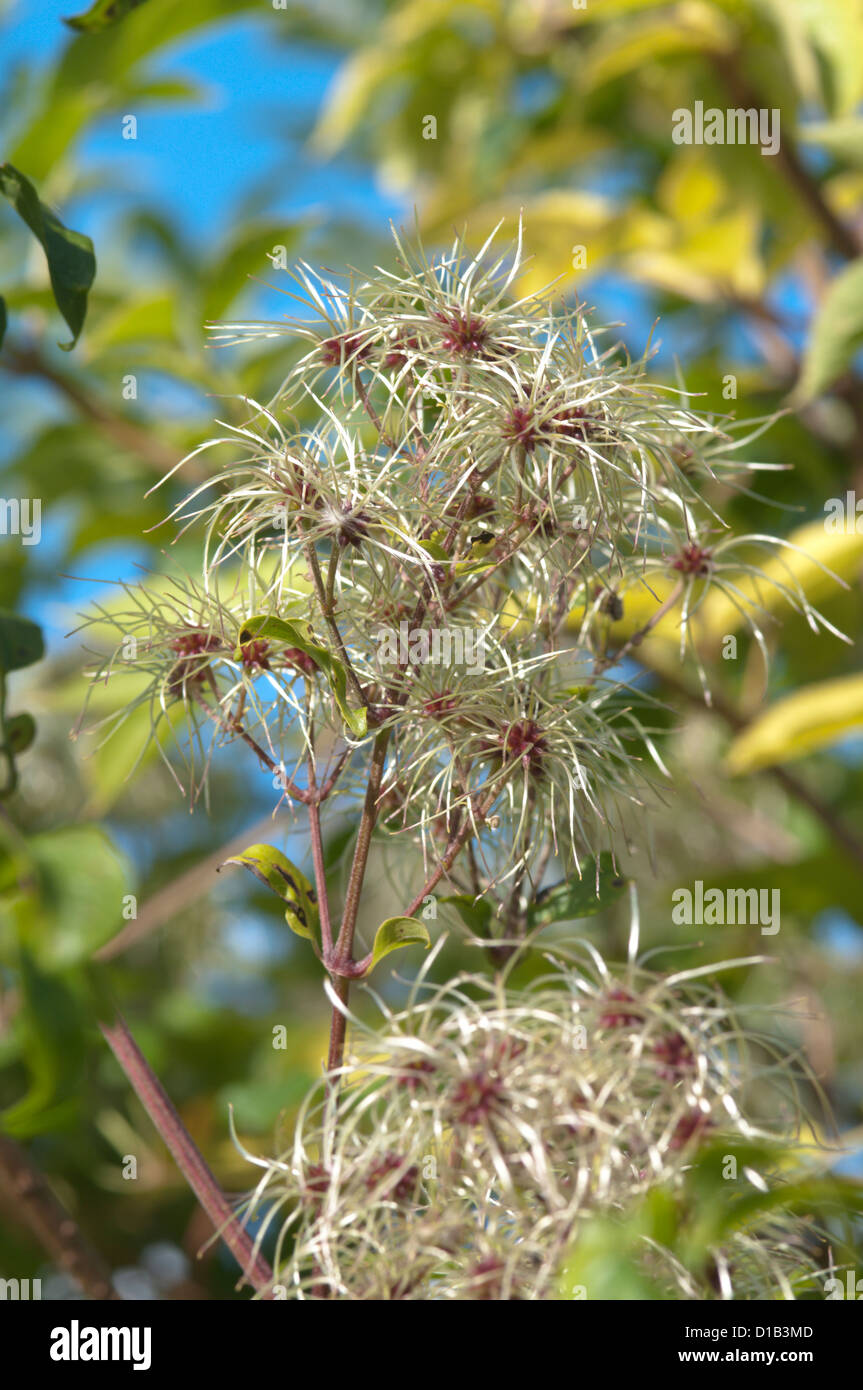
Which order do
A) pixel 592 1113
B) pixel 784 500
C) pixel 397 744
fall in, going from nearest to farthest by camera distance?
1. pixel 592 1113
2. pixel 397 744
3. pixel 784 500

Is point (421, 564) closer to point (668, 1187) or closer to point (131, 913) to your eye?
point (668, 1187)

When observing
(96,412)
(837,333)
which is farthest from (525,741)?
(96,412)

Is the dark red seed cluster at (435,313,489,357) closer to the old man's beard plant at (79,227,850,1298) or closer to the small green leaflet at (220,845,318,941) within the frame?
the old man's beard plant at (79,227,850,1298)

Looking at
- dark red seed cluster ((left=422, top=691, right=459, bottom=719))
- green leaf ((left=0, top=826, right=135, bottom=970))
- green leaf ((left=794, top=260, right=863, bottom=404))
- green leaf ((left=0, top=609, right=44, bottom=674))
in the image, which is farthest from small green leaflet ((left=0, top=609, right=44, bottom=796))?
green leaf ((left=794, top=260, right=863, bottom=404))

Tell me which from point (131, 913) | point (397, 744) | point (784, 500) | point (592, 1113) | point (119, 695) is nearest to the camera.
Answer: point (592, 1113)

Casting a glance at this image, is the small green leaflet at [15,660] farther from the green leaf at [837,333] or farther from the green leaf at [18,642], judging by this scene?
the green leaf at [837,333]

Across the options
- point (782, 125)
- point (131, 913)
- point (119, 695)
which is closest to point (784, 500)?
point (782, 125)

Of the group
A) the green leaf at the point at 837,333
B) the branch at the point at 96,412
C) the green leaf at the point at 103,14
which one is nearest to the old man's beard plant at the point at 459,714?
the green leaf at the point at 103,14
